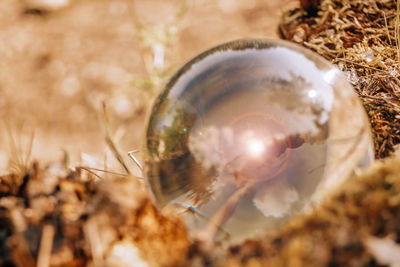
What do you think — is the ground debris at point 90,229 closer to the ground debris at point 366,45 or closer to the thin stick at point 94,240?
the thin stick at point 94,240

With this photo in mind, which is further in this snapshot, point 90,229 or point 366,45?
point 366,45

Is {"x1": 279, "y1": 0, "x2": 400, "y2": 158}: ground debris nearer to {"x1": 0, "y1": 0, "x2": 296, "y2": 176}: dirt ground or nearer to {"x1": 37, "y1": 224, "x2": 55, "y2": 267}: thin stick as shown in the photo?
{"x1": 0, "y1": 0, "x2": 296, "y2": 176}: dirt ground

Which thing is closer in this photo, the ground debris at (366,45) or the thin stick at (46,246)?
the thin stick at (46,246)

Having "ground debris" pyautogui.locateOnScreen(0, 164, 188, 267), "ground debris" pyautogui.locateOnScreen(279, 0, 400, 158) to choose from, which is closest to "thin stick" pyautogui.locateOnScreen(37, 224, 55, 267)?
"ground debris" pyautogui.locateOnScreen(0, 164, 188, 267)

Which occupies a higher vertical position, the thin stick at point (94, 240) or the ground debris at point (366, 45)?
the thin stick at point (94, 240)

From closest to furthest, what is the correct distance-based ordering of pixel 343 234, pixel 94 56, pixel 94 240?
pixel 343 234
pixel 94 240
pixel 94 56

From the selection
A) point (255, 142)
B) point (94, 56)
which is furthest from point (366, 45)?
point (94, 56)

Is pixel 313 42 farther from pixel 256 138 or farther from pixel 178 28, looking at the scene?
pixel 178 28

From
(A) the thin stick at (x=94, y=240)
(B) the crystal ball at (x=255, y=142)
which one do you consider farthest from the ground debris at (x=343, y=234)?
(A) the thin stick at (x=94, y=240)

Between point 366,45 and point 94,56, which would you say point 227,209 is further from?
point 94,56
